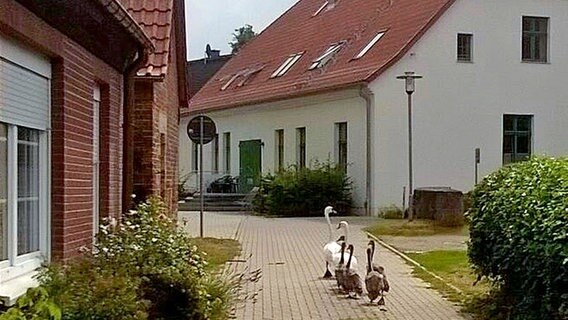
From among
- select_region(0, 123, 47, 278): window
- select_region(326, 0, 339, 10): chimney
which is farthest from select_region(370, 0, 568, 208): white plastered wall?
select_region(0, 123, 47, 278): window

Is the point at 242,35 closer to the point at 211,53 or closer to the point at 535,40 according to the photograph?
the point at 211,53

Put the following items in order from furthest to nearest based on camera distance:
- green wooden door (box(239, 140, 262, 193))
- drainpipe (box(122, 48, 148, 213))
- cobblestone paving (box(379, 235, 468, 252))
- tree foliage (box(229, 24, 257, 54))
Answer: tree foliage (box(229, 24, 257, 54)), green wooden door (box(239, 140, 262, 193)), cobblestone paving (box(379, 235, 468, 252)), drainpipe (box(122, 48, 148, 213))

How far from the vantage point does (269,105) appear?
39.8m

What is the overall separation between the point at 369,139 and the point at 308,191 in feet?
9.86

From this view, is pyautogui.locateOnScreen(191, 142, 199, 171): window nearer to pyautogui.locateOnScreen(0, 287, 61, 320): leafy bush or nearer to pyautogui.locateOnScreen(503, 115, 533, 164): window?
pyautogui.locateOnScreen(503, 115, 533, 164): window

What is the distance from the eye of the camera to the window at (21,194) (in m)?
8.00

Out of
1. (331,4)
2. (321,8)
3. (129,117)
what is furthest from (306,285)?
(321,8)

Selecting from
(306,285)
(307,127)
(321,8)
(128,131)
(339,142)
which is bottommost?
(306,285)

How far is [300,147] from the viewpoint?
1532 inches

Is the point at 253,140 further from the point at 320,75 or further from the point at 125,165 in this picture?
the point at 125,165

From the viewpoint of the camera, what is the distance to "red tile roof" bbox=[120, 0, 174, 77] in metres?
14.6

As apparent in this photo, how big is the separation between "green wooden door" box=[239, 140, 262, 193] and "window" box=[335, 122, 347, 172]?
6617mm

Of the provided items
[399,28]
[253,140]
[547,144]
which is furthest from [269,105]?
[547,144]

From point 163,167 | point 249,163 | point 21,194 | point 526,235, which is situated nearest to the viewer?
point 21,194
